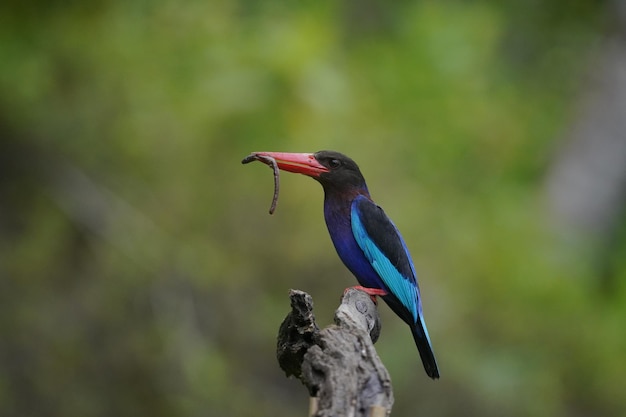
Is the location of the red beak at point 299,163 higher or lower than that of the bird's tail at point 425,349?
higher

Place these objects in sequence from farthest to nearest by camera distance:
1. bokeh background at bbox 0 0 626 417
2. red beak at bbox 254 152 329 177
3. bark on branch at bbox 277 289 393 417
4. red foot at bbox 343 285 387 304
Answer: bokeh background at bbox 0 0 626 417, red beak at bbox 254 152 329 177, red foot at bbox 343 285 387 304, bark on branch at bbox 277 289 393 417

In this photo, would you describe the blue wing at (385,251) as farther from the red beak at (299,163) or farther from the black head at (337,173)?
the red beak at (299,163)

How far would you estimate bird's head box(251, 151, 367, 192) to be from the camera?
4113mm

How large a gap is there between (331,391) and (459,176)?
7181mm

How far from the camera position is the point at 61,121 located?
6.98 meters

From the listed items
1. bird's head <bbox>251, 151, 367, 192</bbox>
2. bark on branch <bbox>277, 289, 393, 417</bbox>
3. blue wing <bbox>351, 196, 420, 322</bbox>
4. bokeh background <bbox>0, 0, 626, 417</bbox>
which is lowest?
bark on branch <bbox>277, 289, 393, 417</bbox>

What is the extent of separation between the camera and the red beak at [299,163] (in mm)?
4070

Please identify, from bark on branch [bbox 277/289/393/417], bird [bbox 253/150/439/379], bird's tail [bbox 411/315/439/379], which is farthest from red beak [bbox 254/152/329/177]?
bark on branch [bbox 277/289/393/417]

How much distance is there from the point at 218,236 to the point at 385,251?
9.24 feet

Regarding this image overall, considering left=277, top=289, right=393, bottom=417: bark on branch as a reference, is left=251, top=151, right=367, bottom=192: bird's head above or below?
above

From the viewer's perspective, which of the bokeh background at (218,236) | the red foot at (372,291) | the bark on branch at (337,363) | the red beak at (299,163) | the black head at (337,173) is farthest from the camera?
the bokeh background at (218,236)

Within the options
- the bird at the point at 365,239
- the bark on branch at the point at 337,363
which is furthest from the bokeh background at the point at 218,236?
the bark on branch at the point at 337,363

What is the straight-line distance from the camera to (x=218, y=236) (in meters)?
6.89

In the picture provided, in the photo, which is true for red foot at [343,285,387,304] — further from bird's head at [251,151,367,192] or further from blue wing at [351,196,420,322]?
bird's head at [251,151,367,192]
